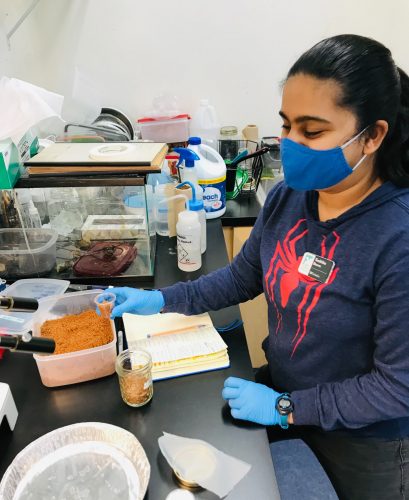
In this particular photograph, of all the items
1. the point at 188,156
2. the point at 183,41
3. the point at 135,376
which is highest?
the point at 183,41

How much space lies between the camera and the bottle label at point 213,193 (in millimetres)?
1608

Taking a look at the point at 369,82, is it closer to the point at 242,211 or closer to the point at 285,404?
the point at 285,404

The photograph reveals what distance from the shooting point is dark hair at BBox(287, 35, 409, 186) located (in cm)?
74

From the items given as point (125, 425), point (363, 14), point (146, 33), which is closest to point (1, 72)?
point (146, 33)

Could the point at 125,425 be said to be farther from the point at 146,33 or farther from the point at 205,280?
the point at 146,33

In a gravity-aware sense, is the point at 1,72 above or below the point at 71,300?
above

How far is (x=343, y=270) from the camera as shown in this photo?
2.75ft

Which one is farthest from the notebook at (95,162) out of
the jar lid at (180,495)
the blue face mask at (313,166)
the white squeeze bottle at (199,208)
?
Answer: the jar lid at (180,495)

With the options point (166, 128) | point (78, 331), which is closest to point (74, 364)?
point (78, 331)

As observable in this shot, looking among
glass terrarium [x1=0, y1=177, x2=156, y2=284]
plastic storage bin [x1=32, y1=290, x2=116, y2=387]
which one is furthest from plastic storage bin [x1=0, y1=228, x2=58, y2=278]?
plastic storage bin [x1=32, y1=290, x2=116, y2=387]

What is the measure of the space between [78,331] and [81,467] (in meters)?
0.30

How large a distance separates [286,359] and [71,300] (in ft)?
1.80

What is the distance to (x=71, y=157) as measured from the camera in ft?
4.02

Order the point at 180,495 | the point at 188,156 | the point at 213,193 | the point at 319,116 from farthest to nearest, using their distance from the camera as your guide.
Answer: the point at 213,193 < the point at 188,156 < the point at 319,116 < the point at 180,495
